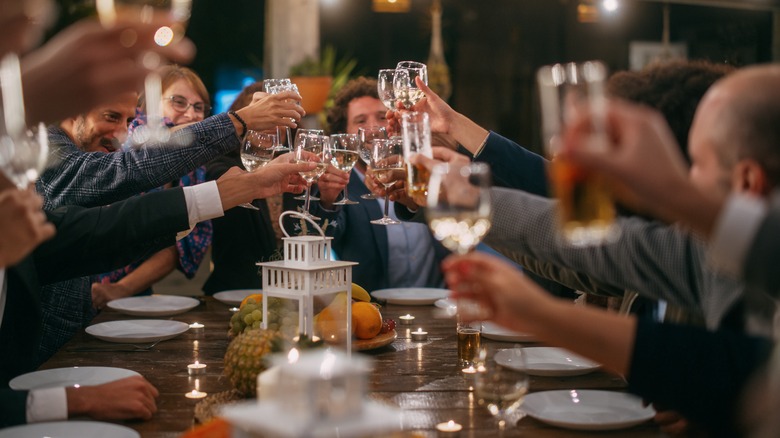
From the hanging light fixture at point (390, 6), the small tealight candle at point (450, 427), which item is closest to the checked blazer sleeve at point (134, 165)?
the small tealight candle at point (450, 427)

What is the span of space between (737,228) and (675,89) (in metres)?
1.00

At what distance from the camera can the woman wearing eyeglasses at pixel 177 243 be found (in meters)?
3.89

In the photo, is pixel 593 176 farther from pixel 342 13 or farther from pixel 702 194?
pixel 342 13

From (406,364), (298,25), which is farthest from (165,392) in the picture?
(298,25)

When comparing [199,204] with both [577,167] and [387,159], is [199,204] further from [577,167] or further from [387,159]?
[577,167]

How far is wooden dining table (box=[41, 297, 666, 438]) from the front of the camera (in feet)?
5.40

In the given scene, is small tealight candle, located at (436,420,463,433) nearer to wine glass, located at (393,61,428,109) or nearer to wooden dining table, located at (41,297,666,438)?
wooden dining table, located at (41,297,666,438)

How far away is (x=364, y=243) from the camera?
3820mm

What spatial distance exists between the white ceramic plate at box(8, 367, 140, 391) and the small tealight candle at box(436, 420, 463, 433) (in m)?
0.77

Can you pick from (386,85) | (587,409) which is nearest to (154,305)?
(386,85)

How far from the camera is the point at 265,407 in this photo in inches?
40.8

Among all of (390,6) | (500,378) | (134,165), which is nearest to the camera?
(500,378)

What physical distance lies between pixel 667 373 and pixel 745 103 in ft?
1.48

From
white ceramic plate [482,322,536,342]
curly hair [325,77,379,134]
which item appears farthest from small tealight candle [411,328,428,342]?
curly hair [325,77,379,134]
